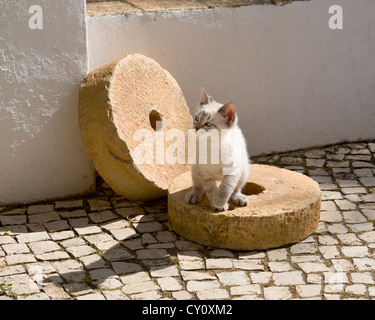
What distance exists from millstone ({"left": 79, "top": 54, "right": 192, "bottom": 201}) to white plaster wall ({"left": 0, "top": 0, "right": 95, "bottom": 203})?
0.85ft

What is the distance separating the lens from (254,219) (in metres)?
5.39

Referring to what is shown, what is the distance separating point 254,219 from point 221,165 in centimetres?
49

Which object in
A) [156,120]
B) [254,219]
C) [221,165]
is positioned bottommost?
[254,219]

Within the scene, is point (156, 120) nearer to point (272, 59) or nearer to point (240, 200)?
point (240, 200)

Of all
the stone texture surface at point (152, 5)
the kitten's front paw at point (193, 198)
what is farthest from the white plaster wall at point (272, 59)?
the kitten's front paw at point (193, 198)

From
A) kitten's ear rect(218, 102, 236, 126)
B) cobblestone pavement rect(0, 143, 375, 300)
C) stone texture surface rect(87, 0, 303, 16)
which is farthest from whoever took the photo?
stone texture surface rect(87, 0, 303, 16)

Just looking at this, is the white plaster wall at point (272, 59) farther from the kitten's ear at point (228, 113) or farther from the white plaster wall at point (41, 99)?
the kitten's ear at point (228, 113)

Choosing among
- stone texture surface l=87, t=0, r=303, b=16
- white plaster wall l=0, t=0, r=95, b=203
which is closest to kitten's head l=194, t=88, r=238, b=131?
white plaster wall l=0, t=0, r=95, b=203

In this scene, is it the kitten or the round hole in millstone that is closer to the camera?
the kitten

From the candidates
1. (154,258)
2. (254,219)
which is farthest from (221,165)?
(154,258)

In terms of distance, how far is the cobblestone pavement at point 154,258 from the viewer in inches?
195

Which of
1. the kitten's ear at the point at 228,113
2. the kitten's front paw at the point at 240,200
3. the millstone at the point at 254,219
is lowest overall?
the millstone at the point at 254,219

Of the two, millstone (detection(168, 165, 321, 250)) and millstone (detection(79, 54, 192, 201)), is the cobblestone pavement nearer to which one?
Result: millstone (detection(168, 165, 321, 250))

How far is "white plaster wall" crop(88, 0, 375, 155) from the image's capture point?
6.70 metres
